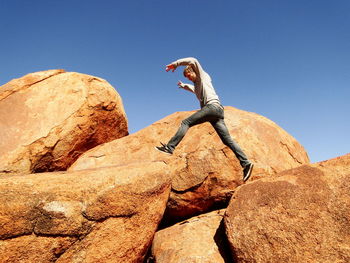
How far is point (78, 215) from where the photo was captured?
3836mm

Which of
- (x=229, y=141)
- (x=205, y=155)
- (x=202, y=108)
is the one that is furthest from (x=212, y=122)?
(x=205, y=155)

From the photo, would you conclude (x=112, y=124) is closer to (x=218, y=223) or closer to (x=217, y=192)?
(x=217, y=192)

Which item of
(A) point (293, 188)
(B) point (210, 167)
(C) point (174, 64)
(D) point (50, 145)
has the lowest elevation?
(A) point (293, 188)

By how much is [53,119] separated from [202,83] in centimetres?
390

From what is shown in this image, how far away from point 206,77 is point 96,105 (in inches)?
130

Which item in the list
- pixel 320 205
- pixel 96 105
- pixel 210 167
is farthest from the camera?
pixel 96 105

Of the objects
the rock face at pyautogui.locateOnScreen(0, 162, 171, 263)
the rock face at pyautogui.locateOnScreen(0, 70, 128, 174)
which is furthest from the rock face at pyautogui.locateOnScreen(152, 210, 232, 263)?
the rock face at pyautogui.locateOnScreen(0, 70, 128, 174)

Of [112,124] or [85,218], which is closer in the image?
[85,218]

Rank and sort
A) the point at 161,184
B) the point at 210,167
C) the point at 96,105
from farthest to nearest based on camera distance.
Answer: the point at 96,105 → the point at 210,167 → the point at 161,184

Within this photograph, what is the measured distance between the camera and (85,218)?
3.86 metres

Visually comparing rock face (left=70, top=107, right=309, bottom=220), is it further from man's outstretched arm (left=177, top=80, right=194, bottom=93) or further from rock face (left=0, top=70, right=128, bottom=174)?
man's outstretched arm (left=177, top=80, right=194, bottom=93)

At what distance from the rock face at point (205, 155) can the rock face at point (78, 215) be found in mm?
1024

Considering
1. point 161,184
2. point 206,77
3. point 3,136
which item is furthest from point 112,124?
point 161,184

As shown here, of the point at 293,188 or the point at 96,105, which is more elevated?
the point at 96,105
